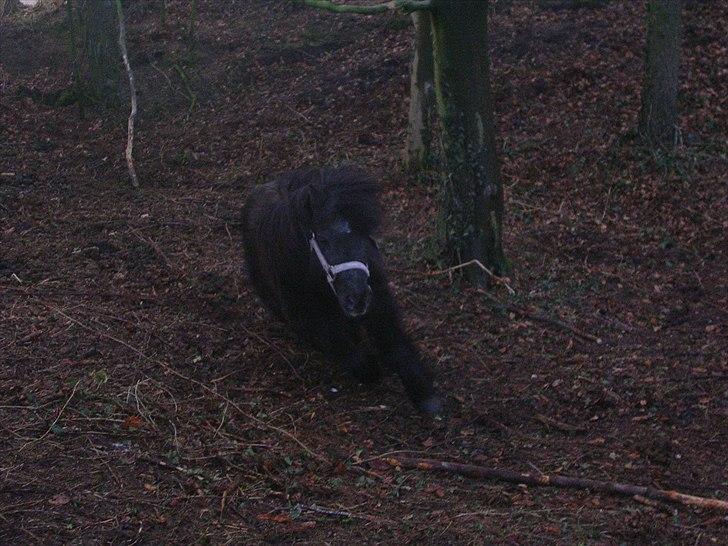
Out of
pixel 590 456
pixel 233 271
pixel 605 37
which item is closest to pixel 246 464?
pixel 590 456

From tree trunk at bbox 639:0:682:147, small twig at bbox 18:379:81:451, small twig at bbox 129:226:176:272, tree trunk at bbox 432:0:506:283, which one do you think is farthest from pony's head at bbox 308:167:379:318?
tree trunk at bbox 639:0:682:147

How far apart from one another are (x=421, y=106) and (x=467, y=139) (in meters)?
3.24

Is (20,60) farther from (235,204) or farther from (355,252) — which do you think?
(355,252)

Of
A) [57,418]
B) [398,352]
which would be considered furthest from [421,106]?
[57,418]

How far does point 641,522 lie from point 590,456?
3.00 ft

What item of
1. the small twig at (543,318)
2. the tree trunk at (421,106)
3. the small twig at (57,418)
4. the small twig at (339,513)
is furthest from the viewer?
the tree trunk at (421,106)

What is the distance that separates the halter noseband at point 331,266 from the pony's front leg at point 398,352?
0.34m

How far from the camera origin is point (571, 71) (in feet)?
42.0

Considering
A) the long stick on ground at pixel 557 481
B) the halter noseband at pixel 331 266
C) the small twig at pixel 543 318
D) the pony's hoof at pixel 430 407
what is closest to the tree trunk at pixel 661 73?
the small twig at pixel 543 318

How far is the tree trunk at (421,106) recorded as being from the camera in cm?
1058

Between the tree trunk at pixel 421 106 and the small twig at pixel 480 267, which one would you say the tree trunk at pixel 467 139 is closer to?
the small twig at pixel 480 267

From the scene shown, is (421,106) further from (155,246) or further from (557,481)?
(557,481)

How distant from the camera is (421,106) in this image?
10797 millimetres

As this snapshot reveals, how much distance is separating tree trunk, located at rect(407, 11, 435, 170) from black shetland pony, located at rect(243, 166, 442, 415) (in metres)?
4.40
